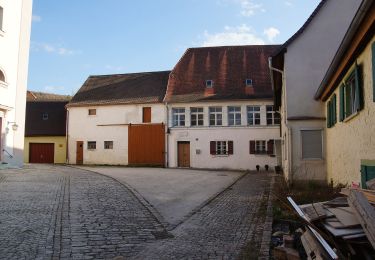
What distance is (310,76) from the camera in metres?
16.6

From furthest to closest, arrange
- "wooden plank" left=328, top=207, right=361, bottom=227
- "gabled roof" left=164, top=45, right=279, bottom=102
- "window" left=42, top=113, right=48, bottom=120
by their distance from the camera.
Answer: "window" left=42, top=113, right=48, bottom=120, "gabled roof" left=164, top=45, right=279, bottom=102, "wooden plank" left=328, top=207, right=361, bottom=227

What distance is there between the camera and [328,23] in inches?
656

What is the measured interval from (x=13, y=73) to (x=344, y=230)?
2246 cm

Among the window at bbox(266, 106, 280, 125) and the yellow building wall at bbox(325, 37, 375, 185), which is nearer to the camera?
the yellow building wall at bbox(325, 37, 375, 185)

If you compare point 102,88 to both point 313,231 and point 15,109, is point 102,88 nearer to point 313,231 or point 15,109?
point 15,109

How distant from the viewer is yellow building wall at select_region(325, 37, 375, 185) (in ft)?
26.2

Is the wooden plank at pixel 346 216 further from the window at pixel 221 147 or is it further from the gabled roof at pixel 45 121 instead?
the gabled roof at pixel 45 121

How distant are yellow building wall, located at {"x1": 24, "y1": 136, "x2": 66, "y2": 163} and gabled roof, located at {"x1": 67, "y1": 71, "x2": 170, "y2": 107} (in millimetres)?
4270

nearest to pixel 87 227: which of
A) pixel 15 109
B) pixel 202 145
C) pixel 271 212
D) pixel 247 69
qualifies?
pixel 271 212

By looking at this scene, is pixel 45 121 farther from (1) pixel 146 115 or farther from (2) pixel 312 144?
(2) pixel 312 144

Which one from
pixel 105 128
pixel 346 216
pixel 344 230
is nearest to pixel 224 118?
pixel 105 128

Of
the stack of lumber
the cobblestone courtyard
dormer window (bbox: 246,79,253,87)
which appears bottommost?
the cobblestone courtyard

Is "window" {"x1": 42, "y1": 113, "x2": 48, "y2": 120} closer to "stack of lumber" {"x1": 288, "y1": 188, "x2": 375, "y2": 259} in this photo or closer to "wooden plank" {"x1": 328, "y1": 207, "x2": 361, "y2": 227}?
"stack of lumber" {"x1": 288, "y1": 188, "x2": 375, "y2": 259}

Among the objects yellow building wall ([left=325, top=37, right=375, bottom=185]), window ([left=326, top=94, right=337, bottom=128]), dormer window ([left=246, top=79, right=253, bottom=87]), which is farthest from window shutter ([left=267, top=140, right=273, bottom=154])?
yellow building wall ([left=325, top=37, right=375, bottom=185])
